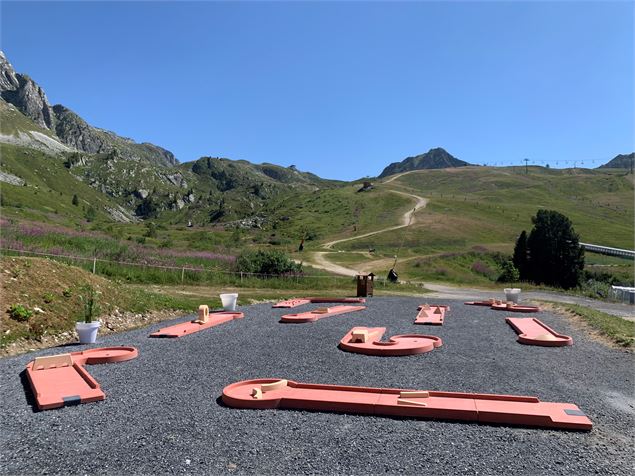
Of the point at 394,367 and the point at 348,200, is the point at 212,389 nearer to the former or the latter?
the point at 394,367

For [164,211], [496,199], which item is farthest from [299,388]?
[164,211]

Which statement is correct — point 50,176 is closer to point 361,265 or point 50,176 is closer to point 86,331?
point 361,265

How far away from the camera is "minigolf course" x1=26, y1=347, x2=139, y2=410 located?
6148mm

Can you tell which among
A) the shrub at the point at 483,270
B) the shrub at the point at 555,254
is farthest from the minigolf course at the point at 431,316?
the shrub at the point at 483,270

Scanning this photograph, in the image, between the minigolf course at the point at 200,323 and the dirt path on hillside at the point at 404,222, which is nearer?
the minigolf course at the point at 200,323

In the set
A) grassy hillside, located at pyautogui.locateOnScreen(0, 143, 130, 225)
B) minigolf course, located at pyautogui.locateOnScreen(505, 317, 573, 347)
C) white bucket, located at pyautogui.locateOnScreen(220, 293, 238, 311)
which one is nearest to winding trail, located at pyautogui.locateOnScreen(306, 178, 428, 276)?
white bucket, located at pyautogui.locateOnScreen(220, 293, 238, 311)

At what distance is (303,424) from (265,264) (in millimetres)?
21363

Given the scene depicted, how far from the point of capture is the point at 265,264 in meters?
26.7

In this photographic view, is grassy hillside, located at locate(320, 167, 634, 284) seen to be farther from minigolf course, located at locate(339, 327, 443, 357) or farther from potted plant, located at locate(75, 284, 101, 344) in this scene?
potted plant, located at locate(75, 284, 101, 344)

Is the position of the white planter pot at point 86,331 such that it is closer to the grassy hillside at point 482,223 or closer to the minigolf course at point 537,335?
the minigolf course at point 537,335

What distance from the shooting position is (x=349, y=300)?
765 inches

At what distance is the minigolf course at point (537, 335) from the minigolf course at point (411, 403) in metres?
5.09

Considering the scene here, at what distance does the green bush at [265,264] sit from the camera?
26.2 meters

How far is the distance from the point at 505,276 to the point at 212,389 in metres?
38.5
